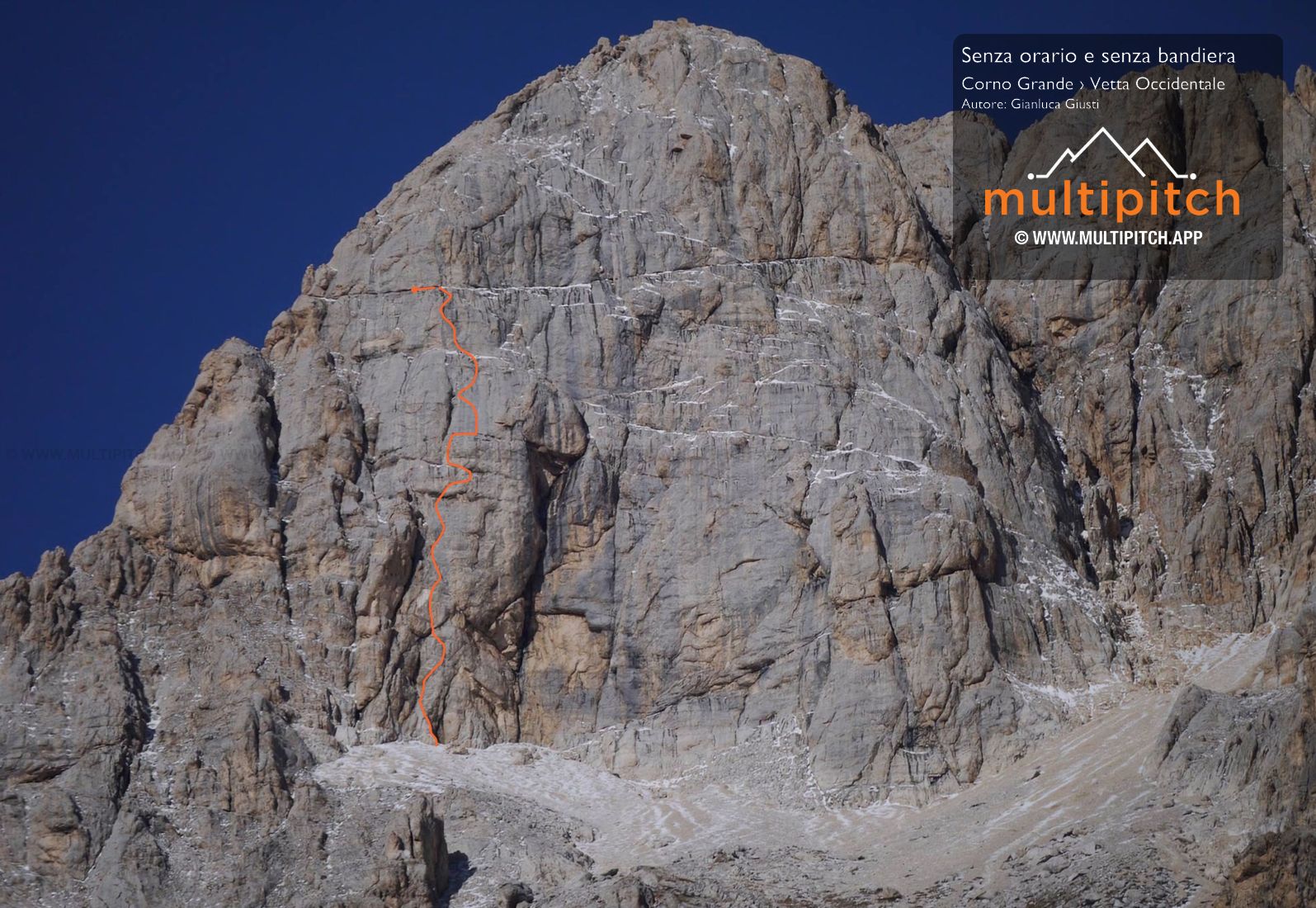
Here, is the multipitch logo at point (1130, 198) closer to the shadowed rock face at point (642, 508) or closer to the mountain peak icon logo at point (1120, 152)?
the mountain peak icon logo at point (1120, 152)

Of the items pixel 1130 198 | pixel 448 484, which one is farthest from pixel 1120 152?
pixel 448 484

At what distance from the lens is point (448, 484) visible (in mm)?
114812

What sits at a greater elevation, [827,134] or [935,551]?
[827,134]

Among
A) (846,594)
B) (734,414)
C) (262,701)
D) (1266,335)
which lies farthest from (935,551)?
(262,701)

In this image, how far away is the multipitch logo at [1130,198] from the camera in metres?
129

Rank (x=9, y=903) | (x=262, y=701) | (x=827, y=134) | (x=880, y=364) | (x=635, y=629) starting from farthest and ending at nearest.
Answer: (x=827, y=134) → (x=880, y=364) → (x=635, y=629) → (x=262, y=701) → (x=9, y=903)

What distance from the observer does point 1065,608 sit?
114m

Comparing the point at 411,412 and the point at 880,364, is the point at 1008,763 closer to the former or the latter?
the point at 880,364

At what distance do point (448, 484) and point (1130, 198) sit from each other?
4148cm

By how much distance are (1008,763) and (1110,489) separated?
803 inches

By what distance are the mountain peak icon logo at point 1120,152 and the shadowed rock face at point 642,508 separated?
21.4ft

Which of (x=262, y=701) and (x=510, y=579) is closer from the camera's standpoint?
(x=262, y=701)

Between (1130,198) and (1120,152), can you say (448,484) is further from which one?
(1120,152)

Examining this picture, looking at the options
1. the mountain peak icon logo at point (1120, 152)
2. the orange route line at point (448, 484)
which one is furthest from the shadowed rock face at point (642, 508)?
the mountain peak icon logo at point (1120, 152)
